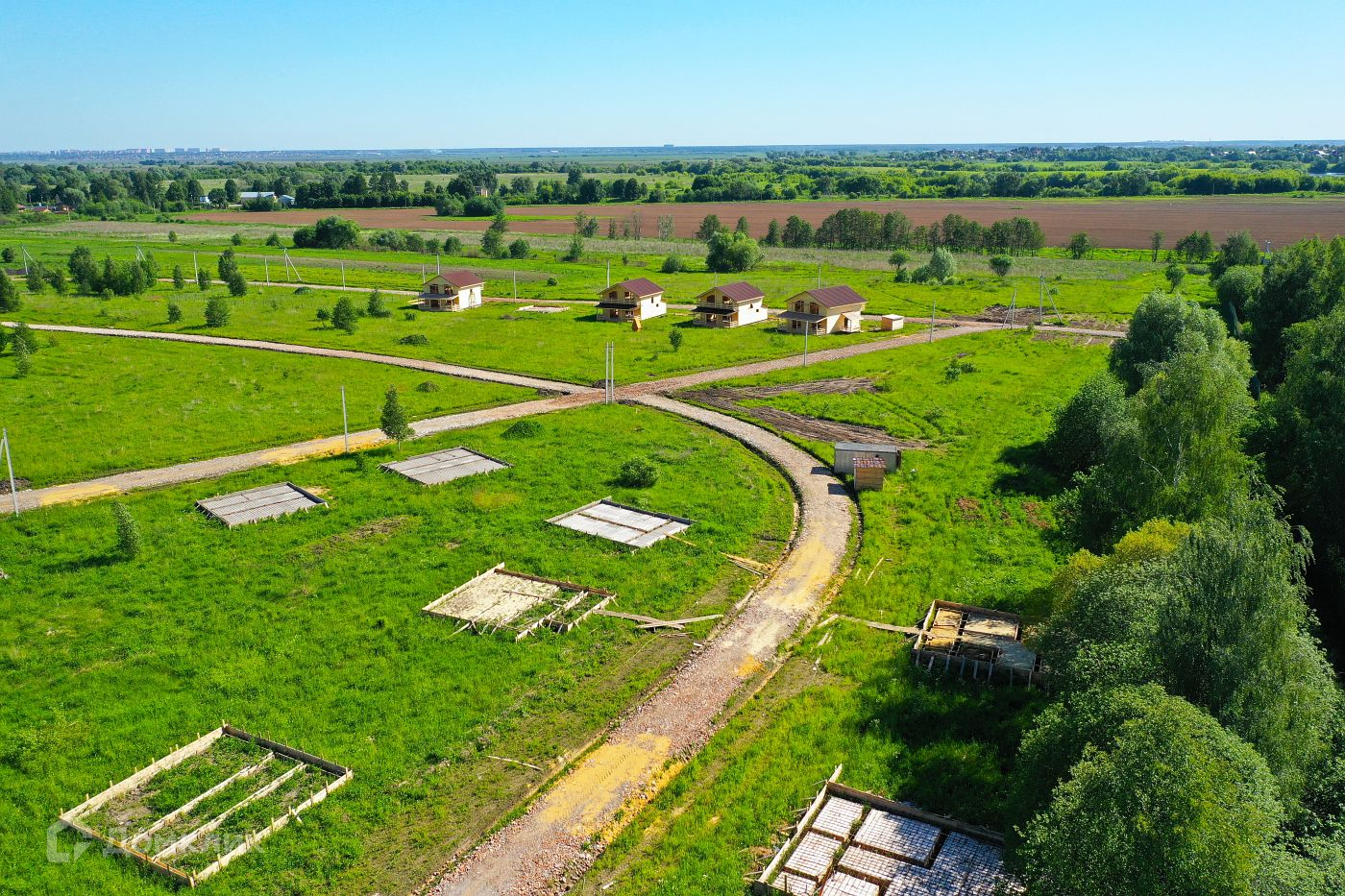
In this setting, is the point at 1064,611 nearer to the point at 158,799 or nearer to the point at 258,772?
the point at 258,772

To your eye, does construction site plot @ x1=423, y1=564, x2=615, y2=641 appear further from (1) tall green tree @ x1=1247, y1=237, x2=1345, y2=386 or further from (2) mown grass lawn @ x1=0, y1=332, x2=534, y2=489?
(1) tall green tree @ x1=1247, y1=237, x2=1345, y2=386

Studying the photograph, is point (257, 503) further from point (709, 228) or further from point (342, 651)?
point (709, 228)

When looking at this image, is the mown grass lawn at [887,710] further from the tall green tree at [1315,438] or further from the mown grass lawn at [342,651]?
the tall green tree at [1315,438]

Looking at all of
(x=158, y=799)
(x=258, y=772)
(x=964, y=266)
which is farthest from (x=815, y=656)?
(x=964, y=266)

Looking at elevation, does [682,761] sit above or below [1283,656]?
below

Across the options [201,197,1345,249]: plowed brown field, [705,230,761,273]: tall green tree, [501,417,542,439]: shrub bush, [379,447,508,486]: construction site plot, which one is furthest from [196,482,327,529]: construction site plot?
[201,197,1345,249]: plowed brown field
